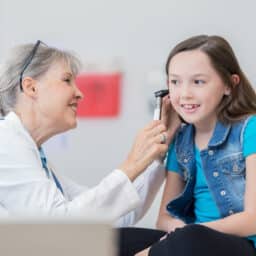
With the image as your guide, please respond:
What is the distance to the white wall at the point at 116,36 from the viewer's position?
182 centimetres

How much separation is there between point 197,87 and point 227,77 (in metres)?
0.08

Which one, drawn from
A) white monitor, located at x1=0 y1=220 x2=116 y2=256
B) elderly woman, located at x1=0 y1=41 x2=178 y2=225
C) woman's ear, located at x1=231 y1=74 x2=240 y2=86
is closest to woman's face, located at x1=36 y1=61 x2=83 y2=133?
elderly woman, located at x1=0 y1=41 x2=178 y2=225

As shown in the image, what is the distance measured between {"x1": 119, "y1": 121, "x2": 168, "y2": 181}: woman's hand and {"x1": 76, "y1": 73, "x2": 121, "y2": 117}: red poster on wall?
58 cm

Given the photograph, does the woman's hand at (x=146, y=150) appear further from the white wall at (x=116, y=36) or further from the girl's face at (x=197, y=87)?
the white wall at (x=116, y=36)

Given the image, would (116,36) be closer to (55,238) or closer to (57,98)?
(57,98)

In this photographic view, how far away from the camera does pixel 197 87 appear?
1284mm

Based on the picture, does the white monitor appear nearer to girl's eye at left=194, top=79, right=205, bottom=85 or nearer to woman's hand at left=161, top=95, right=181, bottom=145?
girl's eye at left=194, top=79, right=205, bottom=85

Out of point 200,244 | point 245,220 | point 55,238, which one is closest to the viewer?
point 55,238

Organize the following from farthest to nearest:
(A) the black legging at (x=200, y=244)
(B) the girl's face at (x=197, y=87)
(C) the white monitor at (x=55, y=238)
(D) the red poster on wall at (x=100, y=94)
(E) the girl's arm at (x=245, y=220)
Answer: (D) the red poster on wall at (x=100, y=94) < (B) the girl's face at (x=197, y=87) < (E) the girl's arm at (x=245, y=220) < (A) the black legging at (x=200, y=244) < (C) the white monitor at (x=55, y=238)

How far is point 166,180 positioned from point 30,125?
0.38m

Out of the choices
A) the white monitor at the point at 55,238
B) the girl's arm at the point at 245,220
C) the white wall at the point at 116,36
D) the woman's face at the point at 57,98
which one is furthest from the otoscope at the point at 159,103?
the white monitor at the point at 55,238

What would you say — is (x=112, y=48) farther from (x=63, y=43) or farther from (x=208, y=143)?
(x=208, y=143)

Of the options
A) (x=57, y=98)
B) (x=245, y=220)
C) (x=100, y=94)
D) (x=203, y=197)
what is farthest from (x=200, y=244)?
(x=100, y=94)

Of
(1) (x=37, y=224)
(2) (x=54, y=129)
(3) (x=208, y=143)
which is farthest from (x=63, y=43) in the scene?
(1) (x=37, y=224)
